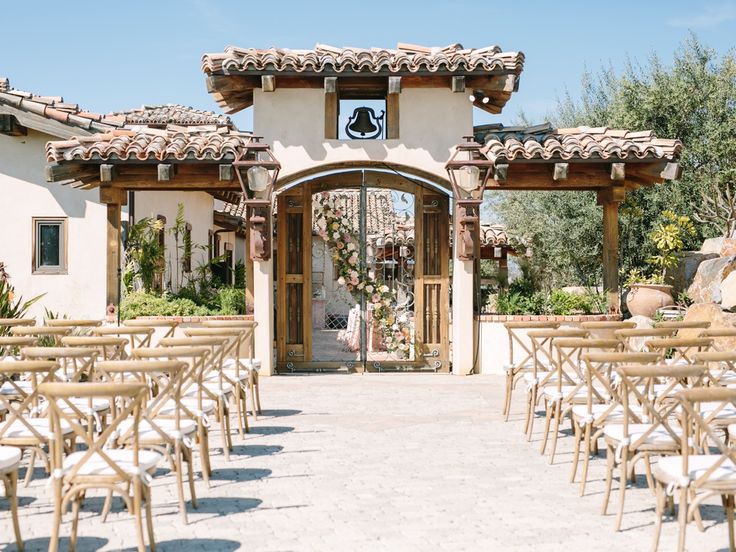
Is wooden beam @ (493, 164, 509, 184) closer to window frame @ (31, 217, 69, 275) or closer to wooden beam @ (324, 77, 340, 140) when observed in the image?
wooden beam @ (324, 77, 340, 140)

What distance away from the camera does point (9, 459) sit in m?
4.56

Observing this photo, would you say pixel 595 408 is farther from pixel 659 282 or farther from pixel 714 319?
pixel 659 282

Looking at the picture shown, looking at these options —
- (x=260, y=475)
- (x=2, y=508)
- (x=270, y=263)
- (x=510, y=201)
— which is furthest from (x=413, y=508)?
(x=510, y=201)

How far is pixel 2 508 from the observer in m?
5.50

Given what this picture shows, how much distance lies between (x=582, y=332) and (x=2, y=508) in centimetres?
485

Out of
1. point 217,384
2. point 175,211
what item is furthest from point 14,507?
point 175,211

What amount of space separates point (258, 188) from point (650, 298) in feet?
20.5

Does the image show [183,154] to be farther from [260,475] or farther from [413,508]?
[413,508]

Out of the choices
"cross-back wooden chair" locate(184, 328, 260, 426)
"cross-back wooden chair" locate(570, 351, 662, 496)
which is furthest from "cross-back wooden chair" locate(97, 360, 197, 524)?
"cross-back wooden chair" locate(570, 351, 662, 496)

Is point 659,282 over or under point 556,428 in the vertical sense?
over

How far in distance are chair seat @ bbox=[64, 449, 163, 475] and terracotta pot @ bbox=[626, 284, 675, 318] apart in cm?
1062

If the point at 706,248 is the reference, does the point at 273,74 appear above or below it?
above

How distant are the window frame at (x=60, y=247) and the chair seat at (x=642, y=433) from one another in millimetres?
11298

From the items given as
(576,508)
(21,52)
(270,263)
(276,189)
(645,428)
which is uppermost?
(21,52)
